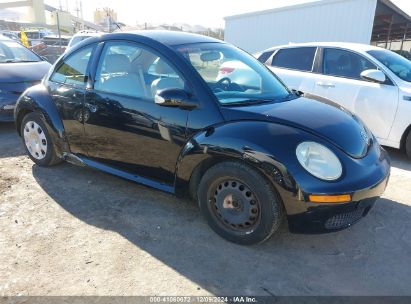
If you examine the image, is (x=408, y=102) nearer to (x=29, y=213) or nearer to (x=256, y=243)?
(x=256, y=243)

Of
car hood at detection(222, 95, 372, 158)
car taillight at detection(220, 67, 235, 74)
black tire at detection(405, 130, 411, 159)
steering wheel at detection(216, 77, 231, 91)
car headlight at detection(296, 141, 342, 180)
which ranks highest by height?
car taillight at detection(220, 67, 235, 74)

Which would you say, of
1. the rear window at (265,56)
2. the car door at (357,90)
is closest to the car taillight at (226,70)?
the car door at (357,90)

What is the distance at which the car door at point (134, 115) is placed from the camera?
10.6 ft

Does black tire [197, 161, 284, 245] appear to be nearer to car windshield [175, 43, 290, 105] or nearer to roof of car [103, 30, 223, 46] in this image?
car windshield [175, 43, 290, 105]

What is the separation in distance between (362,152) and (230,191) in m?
1.09

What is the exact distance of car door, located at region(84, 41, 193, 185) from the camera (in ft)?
10.6

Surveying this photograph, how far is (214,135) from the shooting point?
2945mm

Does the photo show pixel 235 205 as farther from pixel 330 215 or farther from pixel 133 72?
pixel 133 72

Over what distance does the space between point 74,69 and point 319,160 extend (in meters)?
2.71

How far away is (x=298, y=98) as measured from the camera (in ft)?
11.9

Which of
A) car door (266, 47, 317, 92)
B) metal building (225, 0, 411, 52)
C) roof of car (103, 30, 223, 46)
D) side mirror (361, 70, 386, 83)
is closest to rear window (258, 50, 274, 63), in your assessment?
car door (266, 47, 317, 92)

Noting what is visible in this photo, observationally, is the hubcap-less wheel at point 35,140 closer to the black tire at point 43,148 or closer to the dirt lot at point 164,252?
the black tire at point 43,148

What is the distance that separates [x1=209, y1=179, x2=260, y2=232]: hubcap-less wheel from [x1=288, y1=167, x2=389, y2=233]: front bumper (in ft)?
0.98

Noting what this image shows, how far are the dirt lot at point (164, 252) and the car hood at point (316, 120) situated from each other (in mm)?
807
